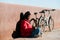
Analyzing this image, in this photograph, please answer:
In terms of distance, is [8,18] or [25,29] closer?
[25,29]

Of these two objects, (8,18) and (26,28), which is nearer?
(26,28)

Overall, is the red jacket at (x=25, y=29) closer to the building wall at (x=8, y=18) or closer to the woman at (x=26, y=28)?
the woman at (x=26, y=28)

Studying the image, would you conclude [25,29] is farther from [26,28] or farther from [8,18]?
[8,18]

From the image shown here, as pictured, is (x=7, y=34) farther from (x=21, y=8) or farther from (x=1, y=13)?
(x=21, y=8)

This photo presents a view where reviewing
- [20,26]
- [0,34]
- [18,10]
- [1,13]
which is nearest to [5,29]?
[0,34]

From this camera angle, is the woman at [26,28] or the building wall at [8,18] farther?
the building wall at [8,18]

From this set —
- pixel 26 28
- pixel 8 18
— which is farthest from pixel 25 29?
pixel 8 18

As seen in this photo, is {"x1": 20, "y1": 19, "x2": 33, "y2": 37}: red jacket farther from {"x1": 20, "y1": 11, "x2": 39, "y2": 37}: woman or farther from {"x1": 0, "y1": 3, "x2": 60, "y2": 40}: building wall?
{"x1": 0, "y1": 3, "x2": 60, "y2": 40}: building wall

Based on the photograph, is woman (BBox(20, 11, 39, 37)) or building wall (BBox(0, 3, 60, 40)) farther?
building wall (BBox(0, 3, 60, 40))

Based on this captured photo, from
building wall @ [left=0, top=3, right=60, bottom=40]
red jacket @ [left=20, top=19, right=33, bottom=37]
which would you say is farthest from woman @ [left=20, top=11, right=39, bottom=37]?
building wall @ [left=0, top=3, right=60, bottom=40]

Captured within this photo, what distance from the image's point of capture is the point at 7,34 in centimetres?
1359

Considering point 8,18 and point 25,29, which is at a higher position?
point 8,18

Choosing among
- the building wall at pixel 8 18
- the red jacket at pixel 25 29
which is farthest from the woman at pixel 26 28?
the building wall at pixel 8 18

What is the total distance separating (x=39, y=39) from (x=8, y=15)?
6.94 metres
